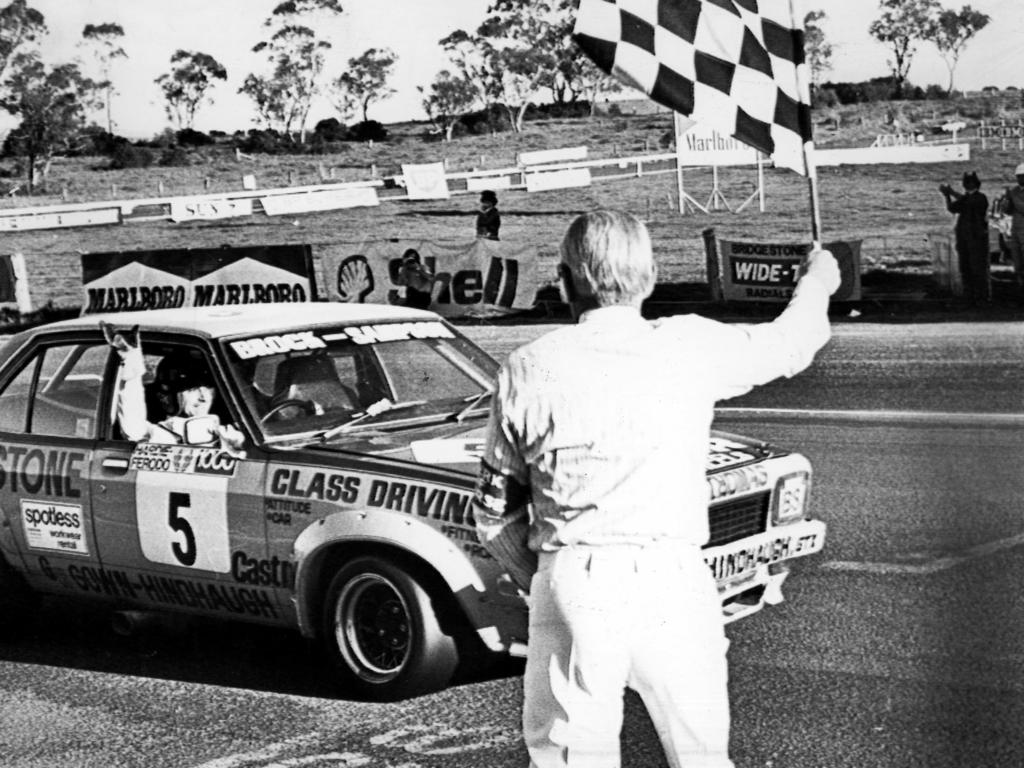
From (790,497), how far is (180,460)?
2.21 m

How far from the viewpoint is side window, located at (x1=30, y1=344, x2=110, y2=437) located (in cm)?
630

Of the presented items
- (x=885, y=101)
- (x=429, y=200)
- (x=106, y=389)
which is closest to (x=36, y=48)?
(x=429, y=200)

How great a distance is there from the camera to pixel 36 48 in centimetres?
3150

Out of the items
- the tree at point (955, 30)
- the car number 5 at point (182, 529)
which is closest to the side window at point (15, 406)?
the car number 5 at point (182, 529)

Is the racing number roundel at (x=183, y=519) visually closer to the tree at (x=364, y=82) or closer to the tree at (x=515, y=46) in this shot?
the tree at (x=364, y=82)

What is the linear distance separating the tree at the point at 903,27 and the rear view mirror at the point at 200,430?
705 inches

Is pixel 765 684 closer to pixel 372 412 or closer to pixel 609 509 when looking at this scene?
pixel 372 412

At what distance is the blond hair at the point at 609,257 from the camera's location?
303 cm

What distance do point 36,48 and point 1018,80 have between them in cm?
1864

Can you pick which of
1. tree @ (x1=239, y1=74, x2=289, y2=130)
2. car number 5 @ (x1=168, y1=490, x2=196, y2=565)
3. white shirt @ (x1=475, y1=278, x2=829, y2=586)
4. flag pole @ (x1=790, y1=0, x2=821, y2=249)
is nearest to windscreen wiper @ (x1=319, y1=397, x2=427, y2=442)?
car number 5 @ (x1=168, y1=490, x2=196, y2=565)

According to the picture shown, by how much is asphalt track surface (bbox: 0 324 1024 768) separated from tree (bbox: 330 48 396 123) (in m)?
20.9

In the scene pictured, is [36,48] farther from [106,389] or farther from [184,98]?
[106,389]

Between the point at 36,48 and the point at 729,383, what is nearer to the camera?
Answer: the point at 729,383

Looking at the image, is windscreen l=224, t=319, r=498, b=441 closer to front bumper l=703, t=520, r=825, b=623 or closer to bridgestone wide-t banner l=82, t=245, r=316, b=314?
front bumper l=703, t=520, r=825, b=623
